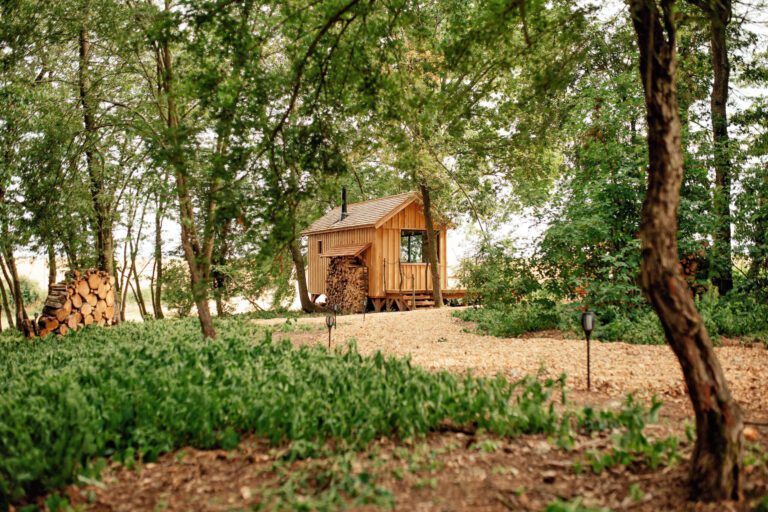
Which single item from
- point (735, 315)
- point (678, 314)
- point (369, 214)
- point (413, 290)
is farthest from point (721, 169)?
point (369, 214)

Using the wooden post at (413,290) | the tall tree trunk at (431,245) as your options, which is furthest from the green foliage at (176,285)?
the tall tree trunk at (431,245)

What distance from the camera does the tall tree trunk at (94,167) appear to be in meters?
9.87

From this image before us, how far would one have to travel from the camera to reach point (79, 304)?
37.3ft

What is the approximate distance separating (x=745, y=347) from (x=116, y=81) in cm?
1101

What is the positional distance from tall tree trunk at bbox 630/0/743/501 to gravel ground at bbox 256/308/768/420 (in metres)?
1.98

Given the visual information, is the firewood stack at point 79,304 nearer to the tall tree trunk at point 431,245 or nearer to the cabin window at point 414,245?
the tall tree trunk at point 431,245

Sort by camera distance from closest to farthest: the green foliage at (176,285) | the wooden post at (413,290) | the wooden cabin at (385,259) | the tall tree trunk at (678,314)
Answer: the tall tree trunk at (678,314) < the green foliage at (176,285) < the wooden post at (413,290) < the wooden cabin at (385,259)

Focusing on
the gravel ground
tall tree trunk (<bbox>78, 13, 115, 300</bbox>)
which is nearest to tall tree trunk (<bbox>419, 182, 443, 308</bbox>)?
the gravel ground

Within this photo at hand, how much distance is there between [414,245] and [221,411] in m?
17.7

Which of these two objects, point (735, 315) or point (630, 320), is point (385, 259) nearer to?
point (630, 320)

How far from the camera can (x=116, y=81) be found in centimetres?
1051

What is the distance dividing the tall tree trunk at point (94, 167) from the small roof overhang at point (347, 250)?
29.9 ft

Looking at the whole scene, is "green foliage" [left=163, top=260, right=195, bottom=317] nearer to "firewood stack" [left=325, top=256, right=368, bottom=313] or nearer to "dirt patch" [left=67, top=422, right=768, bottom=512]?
"firewood stack" [left=325, top=256, right=368, bottom=313]

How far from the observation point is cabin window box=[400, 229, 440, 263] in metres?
21.1
